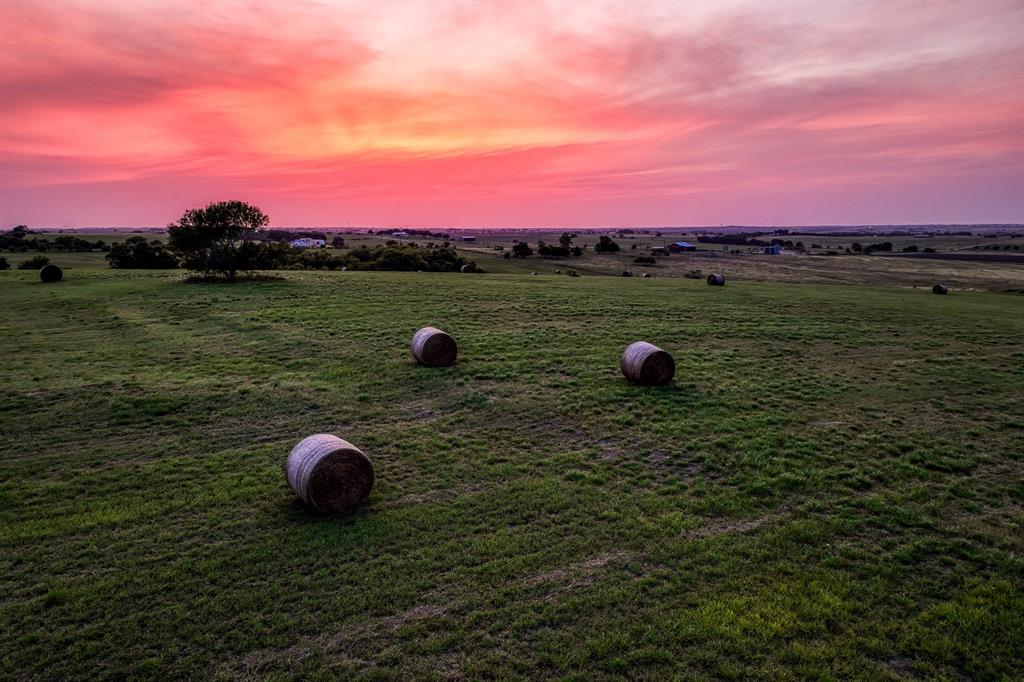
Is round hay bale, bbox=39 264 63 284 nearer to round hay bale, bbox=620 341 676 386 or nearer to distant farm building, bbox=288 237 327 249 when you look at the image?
round hay bale, bbox=620 341 676 386

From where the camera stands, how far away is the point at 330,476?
12.1 meters

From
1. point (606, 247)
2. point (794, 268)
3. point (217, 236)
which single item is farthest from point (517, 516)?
point (606, 247)

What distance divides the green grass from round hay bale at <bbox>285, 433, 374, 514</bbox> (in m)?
0.40

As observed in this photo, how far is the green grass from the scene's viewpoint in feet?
26.9

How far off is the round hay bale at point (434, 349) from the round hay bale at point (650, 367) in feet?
25.0

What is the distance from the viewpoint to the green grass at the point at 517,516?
8188 millimetres

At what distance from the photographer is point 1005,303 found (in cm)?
4534

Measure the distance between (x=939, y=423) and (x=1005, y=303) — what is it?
39.8m

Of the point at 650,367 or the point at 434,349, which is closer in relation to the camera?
the point at 650,367

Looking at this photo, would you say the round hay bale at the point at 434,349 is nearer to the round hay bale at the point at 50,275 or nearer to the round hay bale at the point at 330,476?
the round hay bale at the point at 330,476

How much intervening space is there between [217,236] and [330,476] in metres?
43.3

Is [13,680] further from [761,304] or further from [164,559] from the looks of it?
[761,304]

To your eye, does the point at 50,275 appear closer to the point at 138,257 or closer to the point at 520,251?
the point at 138,257

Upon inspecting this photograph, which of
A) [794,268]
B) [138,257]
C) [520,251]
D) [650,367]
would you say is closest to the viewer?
[650,367]
